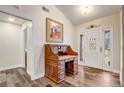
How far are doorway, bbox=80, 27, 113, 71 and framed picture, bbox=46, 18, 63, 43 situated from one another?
1.48 metres

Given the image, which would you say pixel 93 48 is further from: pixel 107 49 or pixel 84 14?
pixel 84 14

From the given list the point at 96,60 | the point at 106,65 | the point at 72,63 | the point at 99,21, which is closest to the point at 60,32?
the point at 72,63

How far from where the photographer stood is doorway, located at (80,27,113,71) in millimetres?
3781

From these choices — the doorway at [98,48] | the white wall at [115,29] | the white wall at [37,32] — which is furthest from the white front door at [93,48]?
the white wall at [37,32]

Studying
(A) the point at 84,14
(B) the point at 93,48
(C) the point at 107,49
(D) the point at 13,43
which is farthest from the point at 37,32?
(C) the point at 107,49

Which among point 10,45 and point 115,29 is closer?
point 115,29

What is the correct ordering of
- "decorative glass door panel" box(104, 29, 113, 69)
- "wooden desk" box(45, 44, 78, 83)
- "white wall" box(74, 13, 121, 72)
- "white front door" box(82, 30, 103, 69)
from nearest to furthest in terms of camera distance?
"wooden desk" box(45, 44, 78, 83) → "white wall" box(74, 13, 121, 72) → "decorative glass door panel" box(104, 29, 113, 69) → "white front door" box(82, 30, 103, 69)

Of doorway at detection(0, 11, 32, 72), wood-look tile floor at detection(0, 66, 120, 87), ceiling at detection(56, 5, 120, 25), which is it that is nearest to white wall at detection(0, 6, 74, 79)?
wood-look tile floor at detection(0, 66, 120, 87)

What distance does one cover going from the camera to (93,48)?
4320 millimetres

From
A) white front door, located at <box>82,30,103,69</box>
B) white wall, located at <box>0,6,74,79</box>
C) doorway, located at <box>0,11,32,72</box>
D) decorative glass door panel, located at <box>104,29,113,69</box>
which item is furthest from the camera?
white front door, located at <box>82,30,103,69</box>

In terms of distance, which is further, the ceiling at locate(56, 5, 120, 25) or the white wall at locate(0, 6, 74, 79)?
the ceiling at locate(56, 5, 120, 25)

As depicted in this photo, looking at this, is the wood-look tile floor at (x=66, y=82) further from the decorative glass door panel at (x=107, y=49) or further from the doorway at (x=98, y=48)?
the doorway at (x=98, y=48)

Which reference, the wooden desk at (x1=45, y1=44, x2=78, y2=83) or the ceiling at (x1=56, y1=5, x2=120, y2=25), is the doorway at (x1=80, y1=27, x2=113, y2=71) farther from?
the wooden desk at (x1=45, y1=44, x2=78, y2=83)

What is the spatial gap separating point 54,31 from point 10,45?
2.22 m
